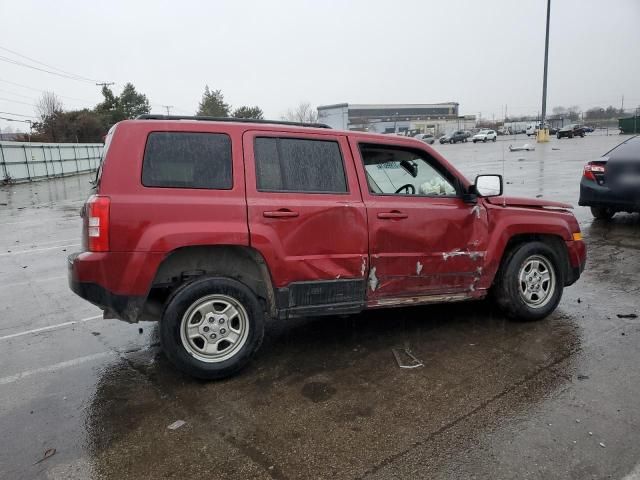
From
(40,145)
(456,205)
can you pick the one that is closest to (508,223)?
(456,205)

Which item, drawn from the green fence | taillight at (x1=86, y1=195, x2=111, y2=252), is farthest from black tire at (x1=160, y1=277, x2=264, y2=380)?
the green fence

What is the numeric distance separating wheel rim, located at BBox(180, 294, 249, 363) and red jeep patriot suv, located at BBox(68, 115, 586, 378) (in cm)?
1

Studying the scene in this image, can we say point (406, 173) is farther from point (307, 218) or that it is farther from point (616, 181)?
point (616, 181)

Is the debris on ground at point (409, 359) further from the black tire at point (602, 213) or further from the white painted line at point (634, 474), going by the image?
the black tire at point (602, 213)

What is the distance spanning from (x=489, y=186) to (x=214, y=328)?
2.64m

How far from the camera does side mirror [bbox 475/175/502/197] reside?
168 inches

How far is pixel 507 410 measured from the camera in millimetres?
3164

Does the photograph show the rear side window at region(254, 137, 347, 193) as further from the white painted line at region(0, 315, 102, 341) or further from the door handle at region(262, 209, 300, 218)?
the white painted line at region(0, 315, 102, 341)

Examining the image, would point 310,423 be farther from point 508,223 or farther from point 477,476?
point 508,223

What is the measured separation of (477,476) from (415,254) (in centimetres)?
196

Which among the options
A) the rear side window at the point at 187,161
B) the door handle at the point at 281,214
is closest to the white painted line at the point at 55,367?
the rear side window at the point at 187,161

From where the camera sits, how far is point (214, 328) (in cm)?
366

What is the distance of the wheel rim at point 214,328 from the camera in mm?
3596

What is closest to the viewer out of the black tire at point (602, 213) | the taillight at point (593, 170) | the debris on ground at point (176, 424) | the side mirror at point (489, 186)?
the debris on ground at point (176, 424)
